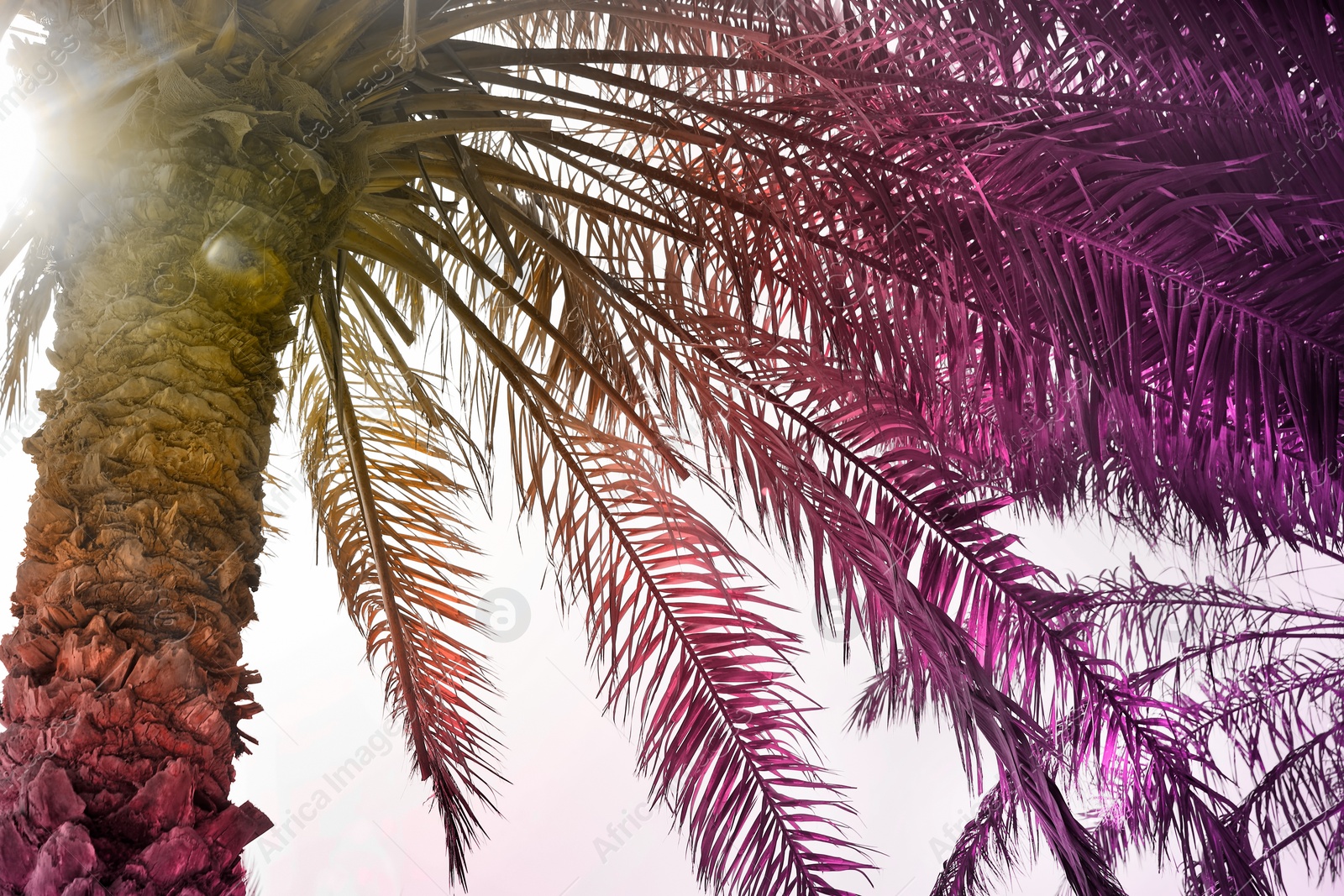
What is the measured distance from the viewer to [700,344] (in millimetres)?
2971

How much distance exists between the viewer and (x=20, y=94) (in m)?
2.00

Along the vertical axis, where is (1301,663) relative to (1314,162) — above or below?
above

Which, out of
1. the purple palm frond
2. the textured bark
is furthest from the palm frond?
the purple palm frond

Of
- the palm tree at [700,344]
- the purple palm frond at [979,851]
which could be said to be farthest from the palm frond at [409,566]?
the purple palm frond at [979,851]

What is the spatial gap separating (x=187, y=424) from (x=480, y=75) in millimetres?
1539

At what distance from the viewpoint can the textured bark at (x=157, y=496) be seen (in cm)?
161

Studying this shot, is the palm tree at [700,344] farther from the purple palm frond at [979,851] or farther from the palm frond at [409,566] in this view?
the purple palm frond at [979,851]

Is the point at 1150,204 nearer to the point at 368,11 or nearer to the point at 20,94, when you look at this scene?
the point at 368,11

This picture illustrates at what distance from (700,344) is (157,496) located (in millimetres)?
1639

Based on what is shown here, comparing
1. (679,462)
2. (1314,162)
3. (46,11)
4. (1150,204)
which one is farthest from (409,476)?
(1314,162)

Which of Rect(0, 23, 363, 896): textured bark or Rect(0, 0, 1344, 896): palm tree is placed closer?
Rect(0, 23, 363, 896): textured bark

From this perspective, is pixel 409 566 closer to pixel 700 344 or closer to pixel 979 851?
pixel 700 344

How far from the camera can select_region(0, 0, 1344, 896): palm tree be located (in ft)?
6.03

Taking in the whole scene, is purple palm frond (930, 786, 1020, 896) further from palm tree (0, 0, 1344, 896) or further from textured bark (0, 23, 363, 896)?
textured bark (0, 23, 363, 896)
